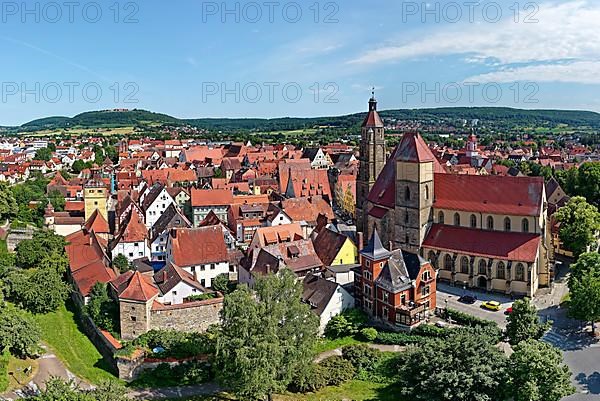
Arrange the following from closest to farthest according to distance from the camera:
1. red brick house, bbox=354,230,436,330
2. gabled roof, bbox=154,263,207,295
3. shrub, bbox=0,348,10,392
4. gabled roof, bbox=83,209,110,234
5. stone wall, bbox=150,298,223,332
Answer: shrub, bbox=0,348,10,392, stone wall, bbox=150,298,223,332, red brick house, bbox=354,230,436,330, gabled roof, bbox=154,263,207,295, gabled roof, bbox=83,209,110,234

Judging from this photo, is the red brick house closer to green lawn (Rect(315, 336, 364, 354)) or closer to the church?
green lawn (Rect(315, 336, 364, 354))

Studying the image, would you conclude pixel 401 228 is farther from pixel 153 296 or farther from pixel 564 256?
pixel 153 296

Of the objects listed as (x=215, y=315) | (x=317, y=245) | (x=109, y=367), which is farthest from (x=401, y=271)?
(x=109, y=367)

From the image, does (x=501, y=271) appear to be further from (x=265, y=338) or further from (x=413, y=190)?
(x=265, y=338)

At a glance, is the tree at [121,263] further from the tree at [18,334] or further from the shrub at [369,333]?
the shrub at [369,333]

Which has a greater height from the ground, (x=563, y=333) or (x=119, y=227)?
(x=119, y=227)

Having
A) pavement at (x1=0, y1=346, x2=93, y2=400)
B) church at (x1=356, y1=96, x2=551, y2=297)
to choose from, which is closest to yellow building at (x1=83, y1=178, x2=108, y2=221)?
pavement at (x1=0, y1=346, x2=93, y2=400)
